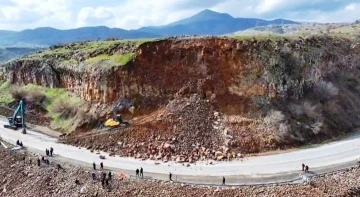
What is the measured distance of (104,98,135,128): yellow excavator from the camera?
4056 cm

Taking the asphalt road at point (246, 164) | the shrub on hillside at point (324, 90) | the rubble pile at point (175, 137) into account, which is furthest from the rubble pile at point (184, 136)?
the shrub on hillside at point (324, 90)

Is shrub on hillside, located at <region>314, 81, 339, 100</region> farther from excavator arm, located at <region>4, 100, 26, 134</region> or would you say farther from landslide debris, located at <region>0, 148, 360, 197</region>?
excavator arm, located at <region>4, 100, 26, 134</region>

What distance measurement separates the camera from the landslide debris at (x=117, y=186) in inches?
1193

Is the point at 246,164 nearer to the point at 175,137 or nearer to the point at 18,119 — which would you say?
the point at 175,137

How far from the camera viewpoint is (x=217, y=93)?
A: 41.7 metres

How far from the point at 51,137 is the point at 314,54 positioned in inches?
1139

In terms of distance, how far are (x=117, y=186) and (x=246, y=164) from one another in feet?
34.1

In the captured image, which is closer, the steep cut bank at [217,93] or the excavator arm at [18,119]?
the steep cut bank at [217,93]

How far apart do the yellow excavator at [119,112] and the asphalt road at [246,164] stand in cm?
349

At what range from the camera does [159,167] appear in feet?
114

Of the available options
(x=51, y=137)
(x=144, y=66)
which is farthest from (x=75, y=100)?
(x=144, y=66)

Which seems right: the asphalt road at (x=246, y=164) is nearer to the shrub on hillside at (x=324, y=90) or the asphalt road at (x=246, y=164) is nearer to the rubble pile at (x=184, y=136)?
the rubble pile at (x=184, y=136)

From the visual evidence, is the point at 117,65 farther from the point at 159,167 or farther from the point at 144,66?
the point at 159,167

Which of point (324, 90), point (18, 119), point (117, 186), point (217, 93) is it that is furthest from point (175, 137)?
point (18, 119)
